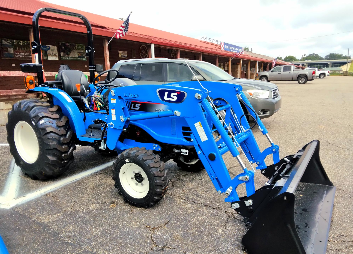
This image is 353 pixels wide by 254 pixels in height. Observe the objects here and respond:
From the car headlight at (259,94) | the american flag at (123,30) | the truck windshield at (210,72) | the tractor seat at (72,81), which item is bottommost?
the car headlight at (259,94)

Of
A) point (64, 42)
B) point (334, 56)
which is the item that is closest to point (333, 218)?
point (64, 42)

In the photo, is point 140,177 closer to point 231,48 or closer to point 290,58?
point 231,48

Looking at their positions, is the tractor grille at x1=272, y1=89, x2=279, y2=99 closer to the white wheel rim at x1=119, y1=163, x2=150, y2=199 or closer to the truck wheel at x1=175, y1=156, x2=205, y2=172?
the truck wheel at x1=175, y1=156, x2=205, y2=172

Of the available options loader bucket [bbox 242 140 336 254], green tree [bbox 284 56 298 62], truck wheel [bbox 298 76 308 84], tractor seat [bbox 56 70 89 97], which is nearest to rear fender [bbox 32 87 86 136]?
tractor seat [bbox 56 70 89 97]

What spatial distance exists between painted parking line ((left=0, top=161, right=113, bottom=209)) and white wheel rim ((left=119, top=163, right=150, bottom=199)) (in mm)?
1057

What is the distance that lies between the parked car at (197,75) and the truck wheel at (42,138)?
3.39 m

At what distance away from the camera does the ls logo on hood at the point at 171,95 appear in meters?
2.51

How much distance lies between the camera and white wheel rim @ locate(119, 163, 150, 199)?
2832 millimetres

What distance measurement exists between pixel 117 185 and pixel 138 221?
1.69 ft

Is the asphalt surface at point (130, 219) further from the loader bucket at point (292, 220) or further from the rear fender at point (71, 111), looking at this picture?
the rear fender at point (71, 111)

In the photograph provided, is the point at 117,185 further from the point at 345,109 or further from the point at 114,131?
the point at 345,109

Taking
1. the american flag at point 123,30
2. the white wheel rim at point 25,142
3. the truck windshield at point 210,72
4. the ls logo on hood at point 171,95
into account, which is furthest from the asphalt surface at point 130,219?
the american flag at point 123,30

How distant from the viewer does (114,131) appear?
3148mm

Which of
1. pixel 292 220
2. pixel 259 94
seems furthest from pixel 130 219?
pixel 259 94
